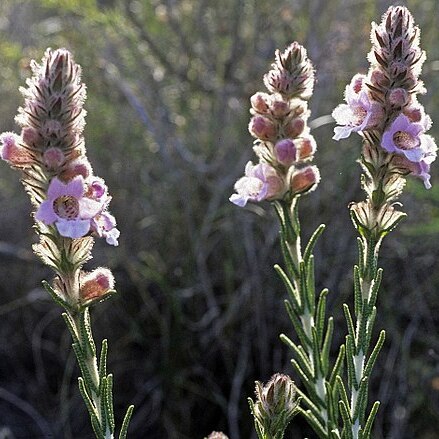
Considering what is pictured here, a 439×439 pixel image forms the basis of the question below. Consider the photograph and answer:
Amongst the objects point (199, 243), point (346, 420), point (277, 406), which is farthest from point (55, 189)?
point (199, 243)

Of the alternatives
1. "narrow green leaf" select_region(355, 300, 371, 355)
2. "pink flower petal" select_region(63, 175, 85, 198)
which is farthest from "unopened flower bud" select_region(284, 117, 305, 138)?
"pink flower petal" select_region(63, 175, 85, 198)

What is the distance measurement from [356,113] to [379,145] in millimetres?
82

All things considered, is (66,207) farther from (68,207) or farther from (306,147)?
(306,147)

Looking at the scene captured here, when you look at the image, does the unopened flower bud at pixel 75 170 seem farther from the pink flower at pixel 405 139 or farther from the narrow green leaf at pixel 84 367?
the pink flower at pixel 405 139

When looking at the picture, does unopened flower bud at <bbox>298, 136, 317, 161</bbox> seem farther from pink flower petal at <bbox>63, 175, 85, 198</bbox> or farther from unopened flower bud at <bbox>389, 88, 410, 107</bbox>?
pink flower petal at <bbox>63, 175, 85, 198</bbox>

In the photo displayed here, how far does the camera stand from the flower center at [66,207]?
1.16m

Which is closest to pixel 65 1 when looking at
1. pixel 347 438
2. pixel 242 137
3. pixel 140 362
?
pixel 242 137

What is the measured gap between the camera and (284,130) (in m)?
1.44

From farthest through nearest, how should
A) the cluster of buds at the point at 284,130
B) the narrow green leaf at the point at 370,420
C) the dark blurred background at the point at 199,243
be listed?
1. the dark blurred background at the point at 199,243
2. the cluster of buds at the point at 284,130
3. the narrow green leaf at the point at 370,420

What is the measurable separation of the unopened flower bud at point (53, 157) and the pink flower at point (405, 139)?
0.59m

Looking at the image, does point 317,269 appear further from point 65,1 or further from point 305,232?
point 65,1

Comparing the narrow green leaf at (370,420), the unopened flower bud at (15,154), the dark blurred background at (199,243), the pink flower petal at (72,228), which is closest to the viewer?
the pink flower petal at (72,228)

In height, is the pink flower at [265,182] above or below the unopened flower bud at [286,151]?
below

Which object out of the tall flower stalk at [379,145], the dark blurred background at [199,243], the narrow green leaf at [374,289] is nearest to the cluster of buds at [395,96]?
the tall flower stalk at [379,145]
